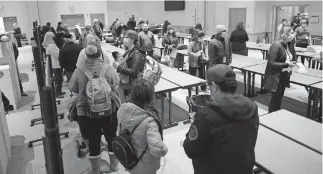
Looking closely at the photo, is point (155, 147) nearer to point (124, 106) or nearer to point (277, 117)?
point (124, 106)

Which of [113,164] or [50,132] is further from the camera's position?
[113,164]

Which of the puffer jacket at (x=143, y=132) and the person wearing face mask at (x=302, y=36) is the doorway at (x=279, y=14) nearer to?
the person wearing face mask at (x=302, y=36)

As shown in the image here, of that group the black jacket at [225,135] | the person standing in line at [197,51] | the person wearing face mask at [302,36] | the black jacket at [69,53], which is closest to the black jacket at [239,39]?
the person wearing face mask at [302,36]

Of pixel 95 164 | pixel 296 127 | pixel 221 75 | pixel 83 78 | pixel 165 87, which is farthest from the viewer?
pixel 165 87

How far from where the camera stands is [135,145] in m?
2.30

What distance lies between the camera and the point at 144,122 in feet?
7.33

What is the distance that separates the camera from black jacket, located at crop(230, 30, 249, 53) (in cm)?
783

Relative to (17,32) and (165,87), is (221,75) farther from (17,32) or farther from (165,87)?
(17,32)

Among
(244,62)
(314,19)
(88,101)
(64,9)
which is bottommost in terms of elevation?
(244,62)

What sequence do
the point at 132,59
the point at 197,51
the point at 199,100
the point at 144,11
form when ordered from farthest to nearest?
the point at 144,11 → the point at 197,51 → the point at 132,59 → the point at 199,100

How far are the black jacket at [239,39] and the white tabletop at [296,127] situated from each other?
16.3ft

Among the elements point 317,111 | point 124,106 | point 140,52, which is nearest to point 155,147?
point 124,106

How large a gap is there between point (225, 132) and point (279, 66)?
10.7 ft

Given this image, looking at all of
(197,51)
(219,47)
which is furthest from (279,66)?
(197,51)
